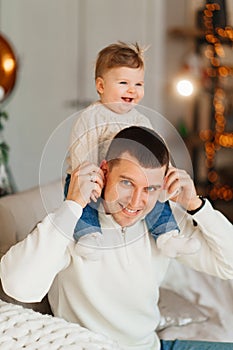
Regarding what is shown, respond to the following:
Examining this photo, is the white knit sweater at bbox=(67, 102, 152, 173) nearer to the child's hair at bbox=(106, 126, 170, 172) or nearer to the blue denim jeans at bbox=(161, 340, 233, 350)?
the child's hair at bbox=(106, 126, 170, 172)

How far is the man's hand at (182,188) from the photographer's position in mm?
1082

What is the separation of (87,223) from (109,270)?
13cm

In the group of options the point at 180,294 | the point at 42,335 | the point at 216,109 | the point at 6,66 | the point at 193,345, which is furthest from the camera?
the point at 216,109

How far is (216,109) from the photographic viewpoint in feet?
14.9

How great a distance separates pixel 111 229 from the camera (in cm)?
110

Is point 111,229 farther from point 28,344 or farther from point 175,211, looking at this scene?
point 28,344

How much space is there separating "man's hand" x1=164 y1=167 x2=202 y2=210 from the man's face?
1.0 inches

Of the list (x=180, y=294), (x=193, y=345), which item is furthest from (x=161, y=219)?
(x=180, y=294)

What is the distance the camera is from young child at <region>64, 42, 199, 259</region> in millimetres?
1040

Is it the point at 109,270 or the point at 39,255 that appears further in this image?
the point at 109,270

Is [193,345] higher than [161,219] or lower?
lower

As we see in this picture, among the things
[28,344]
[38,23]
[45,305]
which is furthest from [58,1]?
[28,344]

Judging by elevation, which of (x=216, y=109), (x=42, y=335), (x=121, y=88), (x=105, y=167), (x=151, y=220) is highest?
(x=121, y=88)

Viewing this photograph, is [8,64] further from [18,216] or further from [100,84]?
[100,84]
